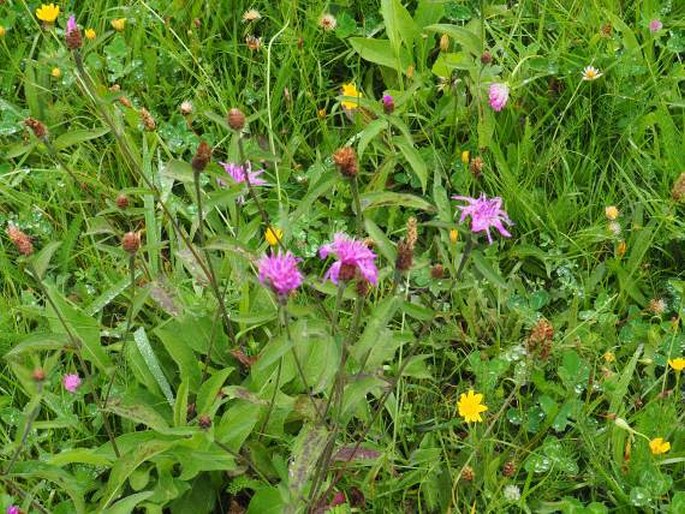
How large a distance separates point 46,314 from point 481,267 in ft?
3.24

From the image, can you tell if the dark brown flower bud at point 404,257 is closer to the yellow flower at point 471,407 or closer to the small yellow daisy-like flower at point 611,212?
the yellow flower at point 471,407

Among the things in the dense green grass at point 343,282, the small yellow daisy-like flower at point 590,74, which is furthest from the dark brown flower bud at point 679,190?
the small yellow daisy-like flower at point 590,74

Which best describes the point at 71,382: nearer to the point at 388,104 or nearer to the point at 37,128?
the point at 37,128

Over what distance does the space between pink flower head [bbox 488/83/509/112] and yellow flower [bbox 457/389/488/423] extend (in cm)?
84

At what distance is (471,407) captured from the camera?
6.61 feet

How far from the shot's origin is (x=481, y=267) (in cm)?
154

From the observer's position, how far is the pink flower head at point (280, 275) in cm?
138

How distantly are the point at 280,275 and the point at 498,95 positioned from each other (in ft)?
4.13

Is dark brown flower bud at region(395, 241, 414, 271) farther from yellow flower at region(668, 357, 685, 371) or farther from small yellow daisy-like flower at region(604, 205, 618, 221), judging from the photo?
small yellow daisy-like flower at region(604, 205, 618, 221)

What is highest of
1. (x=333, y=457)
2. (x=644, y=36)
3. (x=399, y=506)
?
(x=644, y=36)

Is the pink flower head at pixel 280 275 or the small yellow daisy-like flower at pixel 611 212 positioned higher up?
the pink flower head at pixel 280 275

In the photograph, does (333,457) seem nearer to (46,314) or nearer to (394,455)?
(394,455)

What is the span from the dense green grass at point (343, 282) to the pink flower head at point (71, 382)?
28mm

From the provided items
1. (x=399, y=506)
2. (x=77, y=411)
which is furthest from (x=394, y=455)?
(x=77, y=411)
